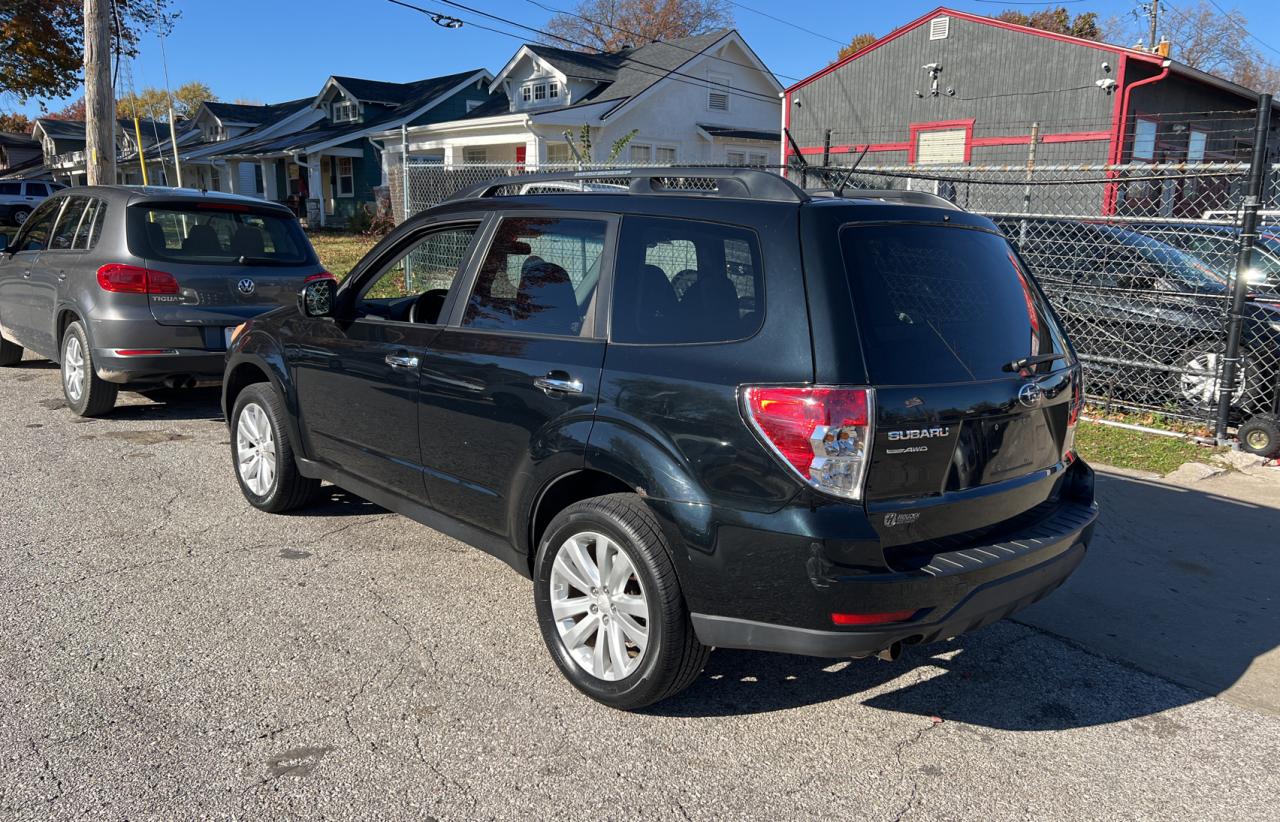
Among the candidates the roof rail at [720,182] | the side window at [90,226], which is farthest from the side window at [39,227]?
the roof rail at [720,182]

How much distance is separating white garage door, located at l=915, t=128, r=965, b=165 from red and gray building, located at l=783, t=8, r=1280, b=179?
0.09 ft

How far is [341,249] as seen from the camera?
21.9 meters

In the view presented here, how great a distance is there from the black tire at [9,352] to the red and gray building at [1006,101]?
1569 cm

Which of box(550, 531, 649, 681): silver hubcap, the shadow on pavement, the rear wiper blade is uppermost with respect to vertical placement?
the rear wiper blade

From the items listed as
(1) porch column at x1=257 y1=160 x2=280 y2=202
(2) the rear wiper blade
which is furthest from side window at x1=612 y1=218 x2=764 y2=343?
(1) porch column at x1=257 y1=160 x2=280 y2=202

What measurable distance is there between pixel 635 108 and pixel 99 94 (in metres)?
17.7

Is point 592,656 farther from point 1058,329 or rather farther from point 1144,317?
point 1144,317

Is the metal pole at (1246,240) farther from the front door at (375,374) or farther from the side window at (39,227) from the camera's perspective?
the side window at (39,227)

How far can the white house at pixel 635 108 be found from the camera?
2842cm

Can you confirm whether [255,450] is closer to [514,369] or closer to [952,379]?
[514,369]

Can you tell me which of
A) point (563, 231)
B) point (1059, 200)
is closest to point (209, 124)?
point (1059, 200)

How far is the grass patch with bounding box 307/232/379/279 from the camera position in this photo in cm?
1794

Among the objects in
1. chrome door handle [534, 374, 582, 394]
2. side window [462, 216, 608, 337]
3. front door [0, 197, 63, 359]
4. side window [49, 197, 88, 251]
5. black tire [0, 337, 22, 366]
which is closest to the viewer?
chrome door handle [534, 374, 582, 394]

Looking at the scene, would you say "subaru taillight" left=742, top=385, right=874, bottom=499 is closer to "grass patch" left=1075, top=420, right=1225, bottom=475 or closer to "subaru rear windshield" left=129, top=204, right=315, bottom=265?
"grass patch" left=1075, top=420, right=1225, bottom=475
